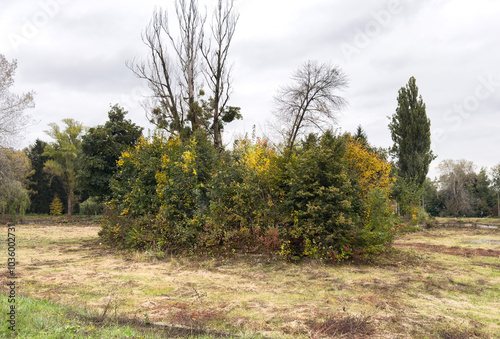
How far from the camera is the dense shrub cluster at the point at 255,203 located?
908 cm

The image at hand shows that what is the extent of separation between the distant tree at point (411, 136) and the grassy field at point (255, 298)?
774 inches

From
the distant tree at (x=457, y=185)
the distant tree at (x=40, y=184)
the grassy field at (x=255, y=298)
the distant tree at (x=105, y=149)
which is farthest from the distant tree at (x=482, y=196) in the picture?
the distant tree at (x=40, y=184)

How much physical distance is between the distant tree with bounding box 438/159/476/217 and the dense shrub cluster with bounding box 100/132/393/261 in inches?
1718

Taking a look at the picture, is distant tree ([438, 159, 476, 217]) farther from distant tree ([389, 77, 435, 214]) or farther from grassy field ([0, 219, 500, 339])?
grassy field ([0, 219, 500, 339])

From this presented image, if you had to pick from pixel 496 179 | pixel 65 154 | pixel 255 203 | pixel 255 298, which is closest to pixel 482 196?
pixel 496 179

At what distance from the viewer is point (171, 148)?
39.1 ft

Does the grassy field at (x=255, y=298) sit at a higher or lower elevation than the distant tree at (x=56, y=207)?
lower

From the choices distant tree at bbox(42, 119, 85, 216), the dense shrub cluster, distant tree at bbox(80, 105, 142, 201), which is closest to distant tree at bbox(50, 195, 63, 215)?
distant tree at bbox(42, 119, 85, 216)

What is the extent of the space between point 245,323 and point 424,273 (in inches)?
219

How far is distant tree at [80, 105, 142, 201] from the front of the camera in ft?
52.8

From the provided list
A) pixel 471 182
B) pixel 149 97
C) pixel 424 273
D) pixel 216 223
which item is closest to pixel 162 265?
pixel 216 223

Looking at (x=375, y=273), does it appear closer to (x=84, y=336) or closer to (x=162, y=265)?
(x=162, y=265)

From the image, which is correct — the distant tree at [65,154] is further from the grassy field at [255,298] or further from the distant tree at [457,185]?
the distant tree at [457,185]

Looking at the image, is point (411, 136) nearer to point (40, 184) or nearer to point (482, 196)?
point (482, 196)
